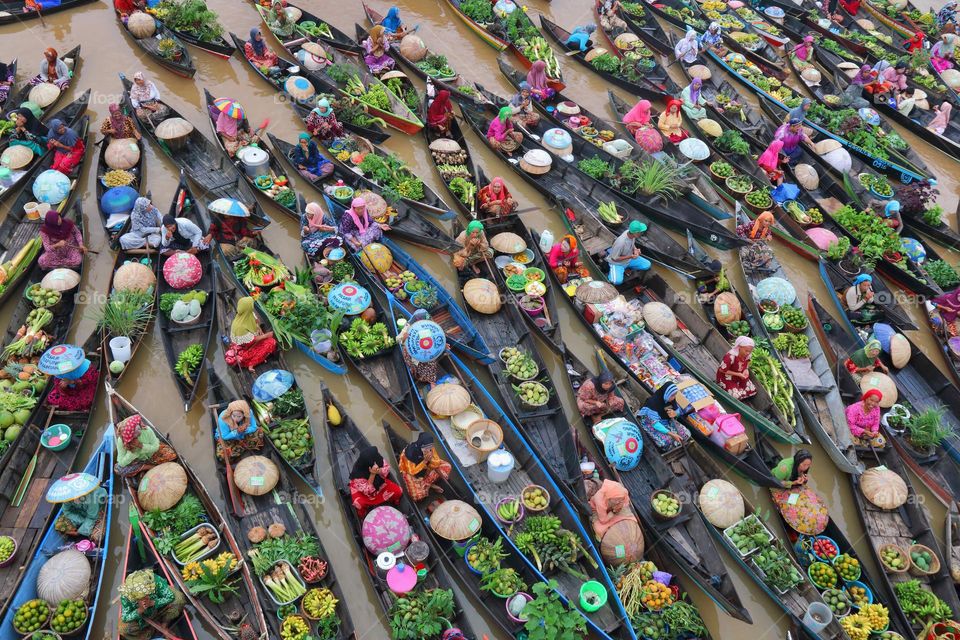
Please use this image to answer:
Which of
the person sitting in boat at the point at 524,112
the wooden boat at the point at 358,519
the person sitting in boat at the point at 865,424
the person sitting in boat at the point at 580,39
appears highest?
the person sitting in boat at the point at 580,39

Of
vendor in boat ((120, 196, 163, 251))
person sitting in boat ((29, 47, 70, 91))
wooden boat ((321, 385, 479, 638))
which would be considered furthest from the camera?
person sitting in boat ((29, 47, 70, 91))

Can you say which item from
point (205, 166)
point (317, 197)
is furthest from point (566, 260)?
point (205, 166)

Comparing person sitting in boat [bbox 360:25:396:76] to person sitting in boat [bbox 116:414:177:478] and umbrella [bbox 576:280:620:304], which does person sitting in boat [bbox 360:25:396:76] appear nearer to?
umbrella [bbox 576:280:620:304]

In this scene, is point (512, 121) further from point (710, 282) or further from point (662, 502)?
point (662, 502)

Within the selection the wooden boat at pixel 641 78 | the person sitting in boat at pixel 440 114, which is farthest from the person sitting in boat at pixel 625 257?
the wooden boat at pixel 641 78

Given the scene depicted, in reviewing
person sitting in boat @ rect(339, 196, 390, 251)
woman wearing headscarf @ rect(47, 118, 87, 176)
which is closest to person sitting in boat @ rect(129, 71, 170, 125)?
woman wearing headscarf @ rect(47, 118, 87, 176)

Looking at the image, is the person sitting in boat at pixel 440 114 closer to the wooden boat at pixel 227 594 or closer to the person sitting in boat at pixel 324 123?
the person sitting in boat at pixel 324 123
